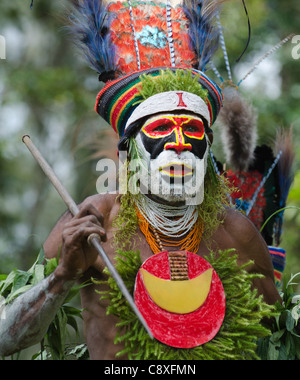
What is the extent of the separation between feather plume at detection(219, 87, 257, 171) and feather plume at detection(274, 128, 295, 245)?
23cm

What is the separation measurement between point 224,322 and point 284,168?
1.73 m

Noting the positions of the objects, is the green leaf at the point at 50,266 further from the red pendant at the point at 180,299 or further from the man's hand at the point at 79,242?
the red pendant at the point at 180,299

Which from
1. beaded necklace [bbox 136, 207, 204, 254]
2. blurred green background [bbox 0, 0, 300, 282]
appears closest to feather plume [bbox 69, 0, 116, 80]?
beaded necklace [bbox 136, 207, 204, 254]

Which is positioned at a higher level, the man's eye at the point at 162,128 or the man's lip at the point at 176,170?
the man's eye at the point at 162,128

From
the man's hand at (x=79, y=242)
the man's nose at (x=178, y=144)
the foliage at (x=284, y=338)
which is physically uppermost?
the man's nose at (x=178, y=144)

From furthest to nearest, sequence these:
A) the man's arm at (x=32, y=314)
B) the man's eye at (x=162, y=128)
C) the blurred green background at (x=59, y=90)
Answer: the blurred green background at (x=59, y=90) < the man's eye at (x=162, y=128) < the man's arm at (x=32, y=314)

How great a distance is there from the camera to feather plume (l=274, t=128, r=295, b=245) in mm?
4301

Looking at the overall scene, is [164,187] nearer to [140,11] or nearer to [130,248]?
[130,248]

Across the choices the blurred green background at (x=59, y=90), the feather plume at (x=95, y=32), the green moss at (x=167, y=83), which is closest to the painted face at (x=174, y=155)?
the green moss at (x=167, y=83)

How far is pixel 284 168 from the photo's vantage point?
14.2 ft

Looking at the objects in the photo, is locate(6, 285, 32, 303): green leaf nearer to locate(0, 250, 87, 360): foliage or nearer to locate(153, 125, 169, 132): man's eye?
locate(0, 250, 87, 360): foliage

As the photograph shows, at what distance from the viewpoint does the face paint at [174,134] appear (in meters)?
2.96

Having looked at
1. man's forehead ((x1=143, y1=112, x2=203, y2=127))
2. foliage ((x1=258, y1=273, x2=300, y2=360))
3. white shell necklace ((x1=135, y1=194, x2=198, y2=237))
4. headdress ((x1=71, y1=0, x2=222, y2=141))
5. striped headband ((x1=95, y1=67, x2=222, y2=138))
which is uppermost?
headdress ((x1=71, y1=0, x2=222, y2=141))

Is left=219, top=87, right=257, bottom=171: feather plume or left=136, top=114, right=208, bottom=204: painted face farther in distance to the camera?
left=219, top=87, right=257, bottom=171: feather plume
